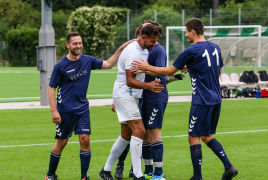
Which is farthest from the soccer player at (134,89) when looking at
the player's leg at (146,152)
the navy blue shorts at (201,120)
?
the navy blue shorts at (201,120)

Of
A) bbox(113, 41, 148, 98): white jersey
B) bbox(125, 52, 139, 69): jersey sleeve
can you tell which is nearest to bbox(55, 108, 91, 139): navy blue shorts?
bbox(113, 41, 148, 98): white jersey

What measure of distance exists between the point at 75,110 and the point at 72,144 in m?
3.15

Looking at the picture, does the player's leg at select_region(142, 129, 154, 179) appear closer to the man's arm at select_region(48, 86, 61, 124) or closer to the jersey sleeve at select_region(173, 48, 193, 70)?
the jersey sleeve at select_region(173, 48, 193, 70)

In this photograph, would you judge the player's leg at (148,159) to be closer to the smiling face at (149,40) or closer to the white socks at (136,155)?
the white socks at (136,155)

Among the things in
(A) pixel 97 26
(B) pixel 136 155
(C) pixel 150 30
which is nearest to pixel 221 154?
(B) pixel 136 155

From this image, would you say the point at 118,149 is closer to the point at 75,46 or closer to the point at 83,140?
the point at 83,140

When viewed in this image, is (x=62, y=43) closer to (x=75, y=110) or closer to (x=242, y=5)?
(x=242, y=5)

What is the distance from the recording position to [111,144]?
28.1ft

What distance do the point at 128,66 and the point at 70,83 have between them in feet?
2.68

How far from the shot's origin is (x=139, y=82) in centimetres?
539

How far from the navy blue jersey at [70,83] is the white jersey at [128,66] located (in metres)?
0.45

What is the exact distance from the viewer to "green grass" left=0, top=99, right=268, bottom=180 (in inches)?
254

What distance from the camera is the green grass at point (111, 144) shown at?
21.2 ft

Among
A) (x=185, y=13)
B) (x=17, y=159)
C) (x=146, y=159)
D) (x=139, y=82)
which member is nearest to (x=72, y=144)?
(x=17, y=159)
